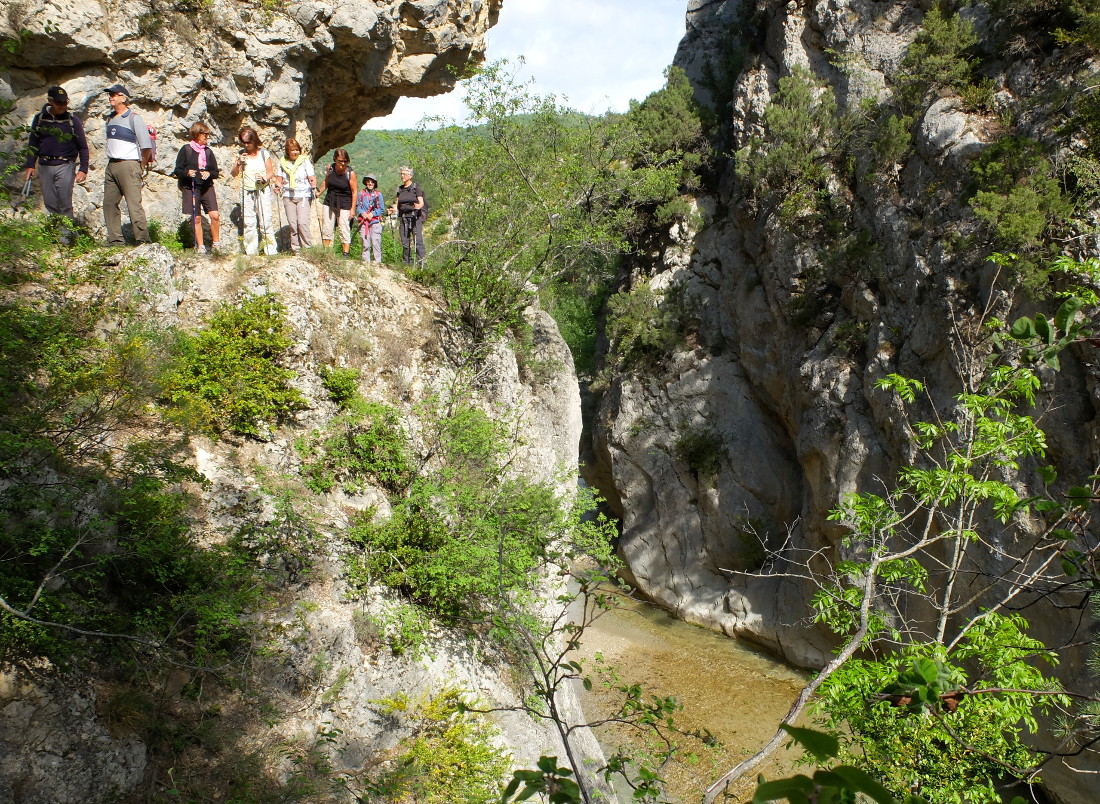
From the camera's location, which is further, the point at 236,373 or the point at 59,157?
the point at 236,373

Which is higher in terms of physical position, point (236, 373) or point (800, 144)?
point (800, 144)

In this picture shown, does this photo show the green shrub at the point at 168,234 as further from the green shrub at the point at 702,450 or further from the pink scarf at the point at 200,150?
the green shrub at the point at 702,450

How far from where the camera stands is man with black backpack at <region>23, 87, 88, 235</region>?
21.8 feet

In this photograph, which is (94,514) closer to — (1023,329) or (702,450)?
(1023,329)

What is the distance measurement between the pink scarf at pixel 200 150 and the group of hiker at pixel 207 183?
0.01 metres

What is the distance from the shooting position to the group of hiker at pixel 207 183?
6.84 meters

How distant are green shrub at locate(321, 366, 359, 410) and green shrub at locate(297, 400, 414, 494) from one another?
11.6 inches

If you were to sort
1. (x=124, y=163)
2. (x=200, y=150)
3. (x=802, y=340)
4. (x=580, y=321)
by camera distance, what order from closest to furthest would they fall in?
Result: (x=124, y=163), (x=200, y=150), (x=802, y=340), (x=580, y=321)

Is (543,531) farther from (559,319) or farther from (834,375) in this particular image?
(559,319)

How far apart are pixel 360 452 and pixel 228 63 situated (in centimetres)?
638

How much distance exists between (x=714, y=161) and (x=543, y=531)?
46.0 ft

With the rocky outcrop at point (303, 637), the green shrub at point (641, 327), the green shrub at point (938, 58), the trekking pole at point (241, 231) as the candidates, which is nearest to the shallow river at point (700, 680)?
the rocky outcrop at point (303, 637)

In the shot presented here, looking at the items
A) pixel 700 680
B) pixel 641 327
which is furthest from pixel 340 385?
pixel 641 327

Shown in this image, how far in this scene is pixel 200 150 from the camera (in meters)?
7.95
